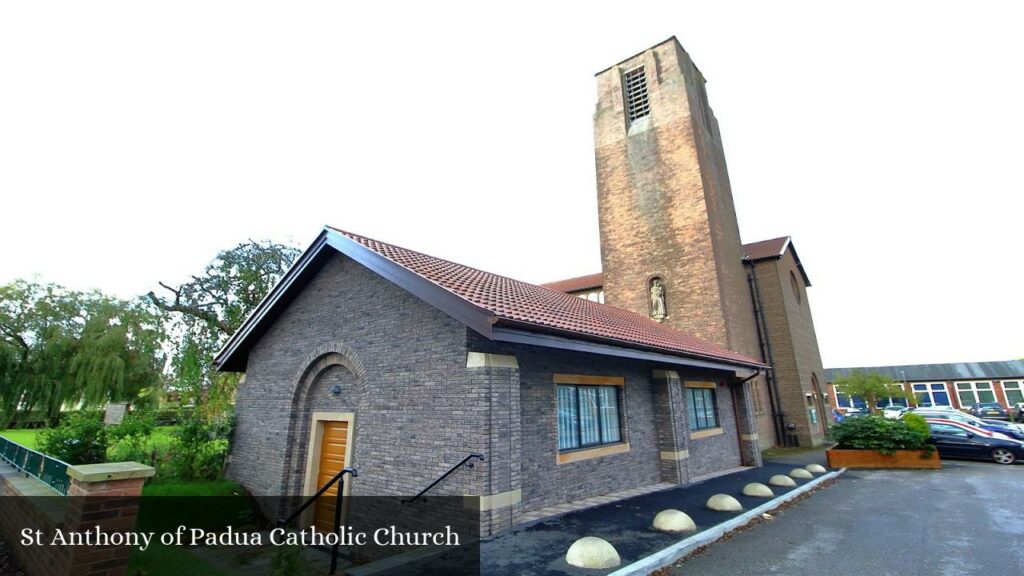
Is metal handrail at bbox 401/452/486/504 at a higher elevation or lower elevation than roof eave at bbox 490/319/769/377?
lower

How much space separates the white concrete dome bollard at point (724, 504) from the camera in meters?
7.45

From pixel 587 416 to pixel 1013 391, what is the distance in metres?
65.7

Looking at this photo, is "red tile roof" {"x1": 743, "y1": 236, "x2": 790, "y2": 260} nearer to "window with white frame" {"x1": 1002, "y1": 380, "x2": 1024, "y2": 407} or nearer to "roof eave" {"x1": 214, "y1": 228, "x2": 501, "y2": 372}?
"roof eave" {"x1": 214, "y1": 228, "x2": 501, "y2": 372}

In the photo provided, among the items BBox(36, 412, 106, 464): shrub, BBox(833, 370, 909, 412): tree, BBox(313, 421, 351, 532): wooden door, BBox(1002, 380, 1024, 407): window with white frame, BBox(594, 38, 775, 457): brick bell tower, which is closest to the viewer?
BBox(36, 412, 106, 464): shrub

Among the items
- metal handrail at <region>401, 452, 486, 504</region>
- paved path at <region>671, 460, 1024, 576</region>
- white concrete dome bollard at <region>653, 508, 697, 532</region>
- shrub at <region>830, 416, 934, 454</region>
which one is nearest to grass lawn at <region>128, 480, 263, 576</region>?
metal handrail at <region>401, 452, 486, 504</region>

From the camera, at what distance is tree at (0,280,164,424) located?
2228 centimetres

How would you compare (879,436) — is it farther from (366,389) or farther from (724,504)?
(366,389)

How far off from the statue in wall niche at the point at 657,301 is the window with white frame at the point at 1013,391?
→ 55202 millimetres

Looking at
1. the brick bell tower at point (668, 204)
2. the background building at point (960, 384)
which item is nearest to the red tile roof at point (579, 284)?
the brick bell tower at point (668, 204)

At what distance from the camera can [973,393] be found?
162ft

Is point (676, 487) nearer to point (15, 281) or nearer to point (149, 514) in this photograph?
point (149, 514)

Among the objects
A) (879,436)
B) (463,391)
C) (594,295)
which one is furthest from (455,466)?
(594,295)

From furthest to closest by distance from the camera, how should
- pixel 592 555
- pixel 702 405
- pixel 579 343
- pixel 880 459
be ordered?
pixel 880 459 < pixel 702 405 < pixel 579 343 < pixel 592 555

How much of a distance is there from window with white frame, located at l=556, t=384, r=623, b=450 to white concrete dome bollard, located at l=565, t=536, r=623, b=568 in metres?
2.69
